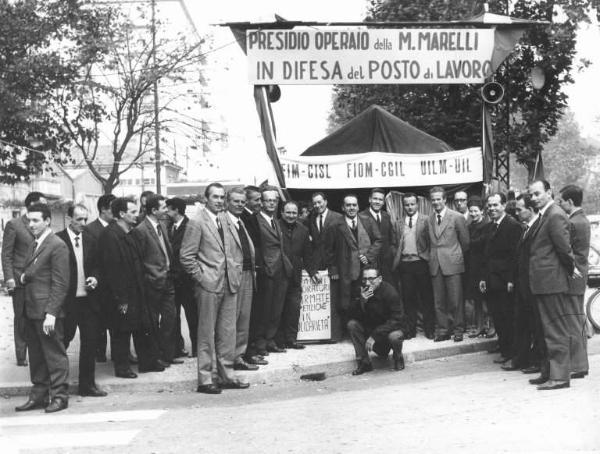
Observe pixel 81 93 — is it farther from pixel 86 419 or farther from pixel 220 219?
pixel 86 419

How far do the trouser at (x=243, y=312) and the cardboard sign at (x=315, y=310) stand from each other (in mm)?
1417

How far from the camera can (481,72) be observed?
11.9 m

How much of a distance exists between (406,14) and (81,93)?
1008 centimetres

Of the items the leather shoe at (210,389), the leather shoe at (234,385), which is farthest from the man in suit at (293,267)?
the leather shoe at (210,389)

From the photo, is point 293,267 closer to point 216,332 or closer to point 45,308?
point 216,332

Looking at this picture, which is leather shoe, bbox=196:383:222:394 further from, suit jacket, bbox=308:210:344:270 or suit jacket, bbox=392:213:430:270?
suit jacket, bbox=392:213:430:270

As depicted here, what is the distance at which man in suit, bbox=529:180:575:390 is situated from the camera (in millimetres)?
7738

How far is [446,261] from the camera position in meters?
10.2

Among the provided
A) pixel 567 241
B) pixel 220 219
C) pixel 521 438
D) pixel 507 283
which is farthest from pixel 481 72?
pixel 521 438

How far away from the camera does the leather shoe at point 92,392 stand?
26.2 feet

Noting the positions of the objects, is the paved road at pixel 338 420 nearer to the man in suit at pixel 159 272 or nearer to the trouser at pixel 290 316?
the man in suit at pixel 159 272

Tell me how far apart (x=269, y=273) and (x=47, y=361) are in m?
3.01

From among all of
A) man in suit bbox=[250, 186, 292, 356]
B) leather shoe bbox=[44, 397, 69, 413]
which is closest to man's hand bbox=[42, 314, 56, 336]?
leather shoe bbox=[44, 397, 69, 413]

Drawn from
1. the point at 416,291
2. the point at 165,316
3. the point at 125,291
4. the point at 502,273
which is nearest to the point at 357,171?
the point at 416,291
